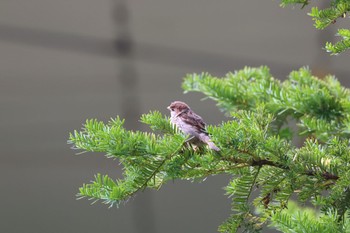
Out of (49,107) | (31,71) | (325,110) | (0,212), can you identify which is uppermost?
(325,110)

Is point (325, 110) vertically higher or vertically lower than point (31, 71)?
higher

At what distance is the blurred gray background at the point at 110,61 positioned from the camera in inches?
94.2

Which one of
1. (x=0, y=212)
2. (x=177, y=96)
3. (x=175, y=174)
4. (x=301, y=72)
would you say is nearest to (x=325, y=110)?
(x=301, y=72)

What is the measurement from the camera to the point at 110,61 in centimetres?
247

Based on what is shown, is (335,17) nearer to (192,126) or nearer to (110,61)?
(192,126)

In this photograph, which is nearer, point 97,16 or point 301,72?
point 301,72

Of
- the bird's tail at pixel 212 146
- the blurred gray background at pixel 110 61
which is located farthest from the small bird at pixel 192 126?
the blurred gray background at pixel 110 61

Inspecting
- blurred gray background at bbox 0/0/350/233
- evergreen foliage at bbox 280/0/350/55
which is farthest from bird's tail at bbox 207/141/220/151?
blurred gray background at bbox 0/0/350/233

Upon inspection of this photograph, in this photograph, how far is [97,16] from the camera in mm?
2383

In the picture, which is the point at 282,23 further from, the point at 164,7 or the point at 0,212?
the point at 0,212

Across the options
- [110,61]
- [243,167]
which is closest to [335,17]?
[243,167]

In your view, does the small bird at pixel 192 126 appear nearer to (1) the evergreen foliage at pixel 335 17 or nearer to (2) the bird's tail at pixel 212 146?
(2) the bird's tail at pixel 212 146

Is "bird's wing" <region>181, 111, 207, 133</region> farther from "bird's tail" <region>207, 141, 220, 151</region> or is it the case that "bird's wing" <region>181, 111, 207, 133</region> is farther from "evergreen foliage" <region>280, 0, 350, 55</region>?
"evergreen foliage" <region>280, 0, 350, 55</region>

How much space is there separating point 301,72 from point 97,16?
53.0 inches
